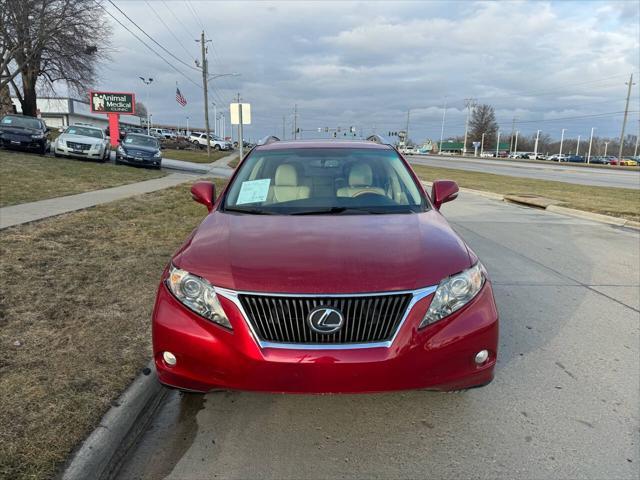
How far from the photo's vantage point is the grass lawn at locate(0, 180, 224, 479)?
8.59 ft

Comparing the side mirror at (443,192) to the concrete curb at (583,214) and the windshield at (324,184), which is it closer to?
the windshield at (324,184)

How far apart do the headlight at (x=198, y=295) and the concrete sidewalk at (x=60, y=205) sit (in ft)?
19.6

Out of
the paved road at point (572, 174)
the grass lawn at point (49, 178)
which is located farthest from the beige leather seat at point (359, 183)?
the paved road at point (572, 174)

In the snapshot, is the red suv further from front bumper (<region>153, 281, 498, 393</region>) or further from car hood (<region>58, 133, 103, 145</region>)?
car hood (<region>58, 133, 103, 145</region>)

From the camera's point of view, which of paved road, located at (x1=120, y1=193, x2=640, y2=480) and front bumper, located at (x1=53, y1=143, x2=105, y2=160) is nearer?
paved road, located at (x1=120, y1=193, x2=640, y2=480)

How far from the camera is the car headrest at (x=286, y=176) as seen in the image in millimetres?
3996

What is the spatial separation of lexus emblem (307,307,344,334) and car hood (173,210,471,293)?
Answer: 0.10 m

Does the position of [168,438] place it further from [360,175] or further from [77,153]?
[77,153]

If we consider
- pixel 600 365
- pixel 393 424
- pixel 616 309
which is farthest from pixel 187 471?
pixel 616 309

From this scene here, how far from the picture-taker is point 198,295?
2586 millimetres

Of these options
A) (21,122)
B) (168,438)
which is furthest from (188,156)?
(168,438)

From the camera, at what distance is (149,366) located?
342 centimetres

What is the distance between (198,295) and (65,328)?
2.00 metres

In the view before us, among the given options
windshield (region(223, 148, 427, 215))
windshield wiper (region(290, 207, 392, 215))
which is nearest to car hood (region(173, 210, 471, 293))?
windshield wiper (region(290, 207, 392, 215))
